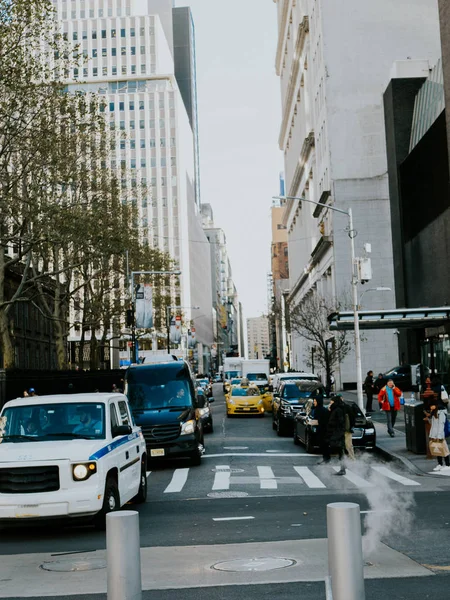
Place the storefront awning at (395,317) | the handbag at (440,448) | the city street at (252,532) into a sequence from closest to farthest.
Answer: the city street at (252,532)
the handbag at (440,448)
the storefront awning at (395,317)

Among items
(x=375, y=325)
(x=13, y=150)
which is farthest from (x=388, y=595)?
(x=375, y=325)

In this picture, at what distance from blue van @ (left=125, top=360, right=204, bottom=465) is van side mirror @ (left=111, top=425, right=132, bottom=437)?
7.48 meters

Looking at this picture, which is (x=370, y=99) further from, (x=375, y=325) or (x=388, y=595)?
(x=388, y=595)

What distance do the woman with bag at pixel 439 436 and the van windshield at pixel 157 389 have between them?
5938 millimetres

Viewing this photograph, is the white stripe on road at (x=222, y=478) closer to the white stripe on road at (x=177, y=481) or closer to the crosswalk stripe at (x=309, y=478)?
the white stripe on road at (x=177, y=481)

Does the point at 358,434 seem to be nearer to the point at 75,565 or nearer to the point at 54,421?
the point at 54,421

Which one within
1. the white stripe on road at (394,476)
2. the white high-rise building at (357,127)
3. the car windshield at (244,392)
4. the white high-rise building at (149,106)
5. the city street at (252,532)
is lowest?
the white stripe on road at (394,476)

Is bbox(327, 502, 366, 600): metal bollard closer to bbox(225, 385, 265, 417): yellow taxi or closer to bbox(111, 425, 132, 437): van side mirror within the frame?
bbox(111, 425, 132, 437): van side mirror

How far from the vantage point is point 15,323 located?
59656 millimetres

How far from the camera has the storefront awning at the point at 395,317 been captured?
3503 centimetres

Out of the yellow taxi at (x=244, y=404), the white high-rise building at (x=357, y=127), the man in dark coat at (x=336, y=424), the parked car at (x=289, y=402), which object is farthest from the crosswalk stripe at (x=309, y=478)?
the white high-rise building at (x=357, y=127)

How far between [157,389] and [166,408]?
666 mm

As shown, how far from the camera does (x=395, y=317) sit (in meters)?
36.5

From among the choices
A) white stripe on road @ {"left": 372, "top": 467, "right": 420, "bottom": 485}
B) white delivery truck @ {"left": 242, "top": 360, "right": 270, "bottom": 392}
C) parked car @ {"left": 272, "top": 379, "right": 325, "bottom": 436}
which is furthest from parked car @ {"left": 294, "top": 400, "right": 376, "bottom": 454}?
white delivery truck @ {"left": 242, "top": 360, "right": 270, "bottom": 392}
